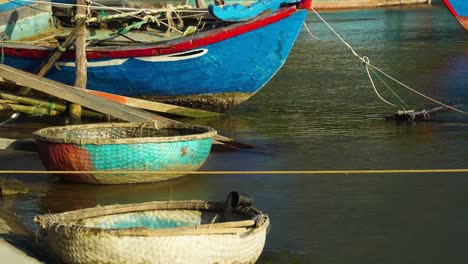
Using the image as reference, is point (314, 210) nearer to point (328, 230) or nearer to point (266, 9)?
point (328, 230)

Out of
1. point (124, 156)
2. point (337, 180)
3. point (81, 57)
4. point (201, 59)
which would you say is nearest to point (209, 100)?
point (201, 59)

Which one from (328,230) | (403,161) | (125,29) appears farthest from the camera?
Answer: (125,29)

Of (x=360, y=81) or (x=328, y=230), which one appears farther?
(x=360, y=81)

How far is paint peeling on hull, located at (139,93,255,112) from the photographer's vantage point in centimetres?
1335

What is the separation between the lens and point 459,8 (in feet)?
65.2

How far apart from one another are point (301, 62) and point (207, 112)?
7.51 m

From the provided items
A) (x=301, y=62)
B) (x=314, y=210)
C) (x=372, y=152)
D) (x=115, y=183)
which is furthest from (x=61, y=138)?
(x=301, y=62)

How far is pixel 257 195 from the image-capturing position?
8633 millimetres

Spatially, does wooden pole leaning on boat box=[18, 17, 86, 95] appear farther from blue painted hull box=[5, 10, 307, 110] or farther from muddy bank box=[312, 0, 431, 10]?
muddy bank box=[312, 0, 431, 10]

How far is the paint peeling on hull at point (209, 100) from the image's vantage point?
526 inches

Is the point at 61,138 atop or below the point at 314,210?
atop

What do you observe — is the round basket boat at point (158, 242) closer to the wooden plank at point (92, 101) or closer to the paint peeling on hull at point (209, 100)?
the wooden plank at point (92, 101)

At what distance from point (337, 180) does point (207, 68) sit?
4219 mm

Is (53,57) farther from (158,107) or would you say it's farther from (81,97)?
(81,97)
